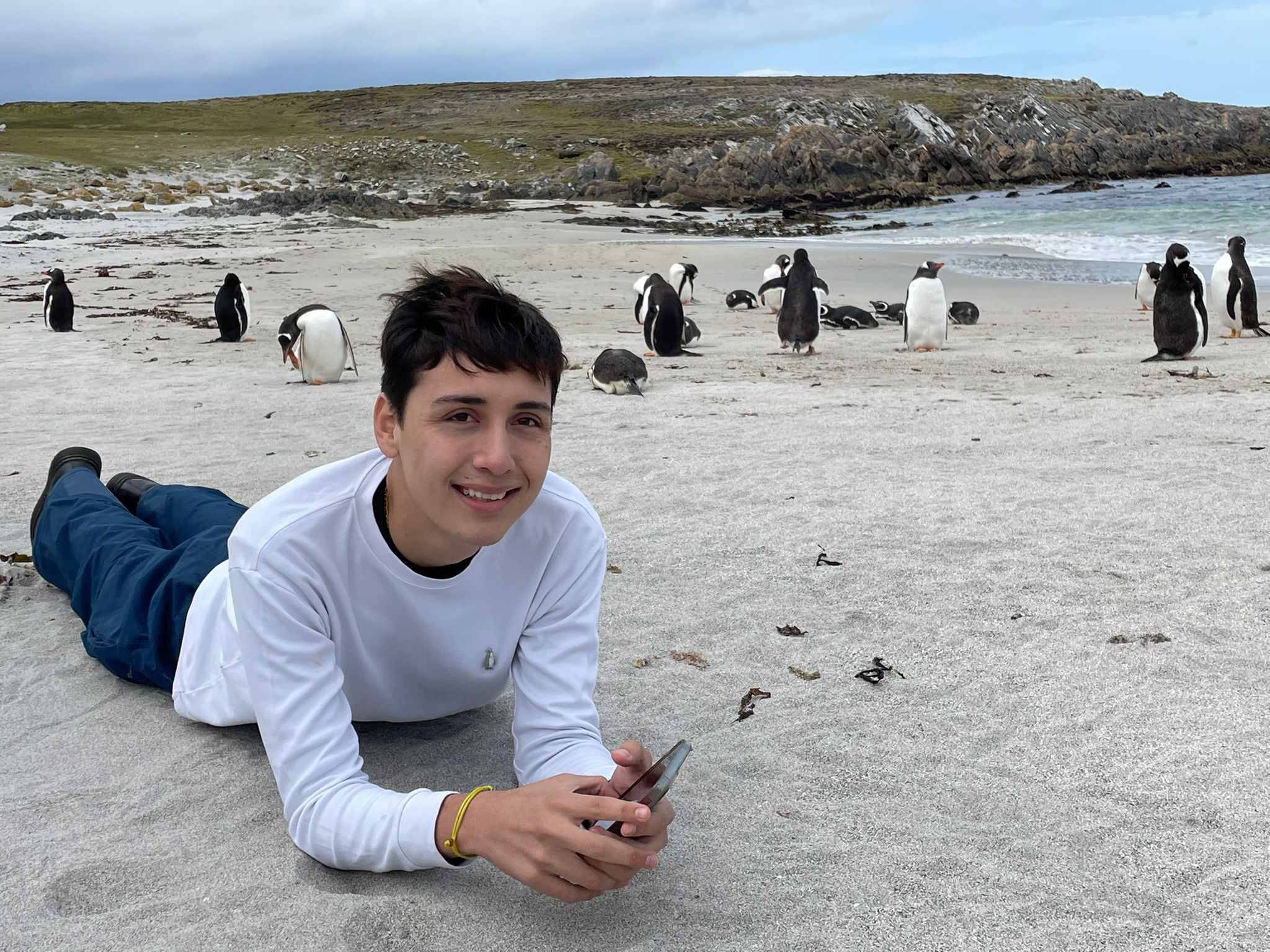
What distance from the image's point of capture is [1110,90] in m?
92.8

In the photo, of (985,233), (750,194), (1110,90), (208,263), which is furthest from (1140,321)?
(1110,90)

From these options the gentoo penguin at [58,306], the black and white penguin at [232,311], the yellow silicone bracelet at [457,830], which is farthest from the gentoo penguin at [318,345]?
the yellow silicone bracelet at [457,830]

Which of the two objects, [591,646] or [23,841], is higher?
[591,646]

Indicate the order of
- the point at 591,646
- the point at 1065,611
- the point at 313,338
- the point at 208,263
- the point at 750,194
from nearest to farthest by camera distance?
the point at 591,646, the point at 1065,611, the point at 313,338, the point at 208,263, the point at 750,194

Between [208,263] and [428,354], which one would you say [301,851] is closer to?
[428,354]

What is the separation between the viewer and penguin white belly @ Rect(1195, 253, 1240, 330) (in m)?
10.5

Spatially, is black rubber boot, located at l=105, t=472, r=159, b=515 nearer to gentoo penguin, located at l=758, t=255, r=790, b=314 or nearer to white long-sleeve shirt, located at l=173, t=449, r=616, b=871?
white long-sleeve shirt, located at l=173, t=449, r=616, b=871

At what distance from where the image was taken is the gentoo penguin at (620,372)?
297 inches

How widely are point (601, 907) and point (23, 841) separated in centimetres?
116

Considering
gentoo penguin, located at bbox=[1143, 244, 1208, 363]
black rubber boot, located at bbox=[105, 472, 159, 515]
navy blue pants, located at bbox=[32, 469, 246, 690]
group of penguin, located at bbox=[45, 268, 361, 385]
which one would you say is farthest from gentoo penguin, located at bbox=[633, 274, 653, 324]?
navy blue pants, located at bbox=[32, 469, 246, 690]

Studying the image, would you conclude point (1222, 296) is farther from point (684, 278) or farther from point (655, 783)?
point (655, 783)

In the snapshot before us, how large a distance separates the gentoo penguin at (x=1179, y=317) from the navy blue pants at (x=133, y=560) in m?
7.55

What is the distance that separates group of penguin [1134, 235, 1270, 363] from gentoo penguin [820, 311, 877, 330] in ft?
10.4

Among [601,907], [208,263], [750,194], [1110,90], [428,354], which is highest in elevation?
[1110,90]
